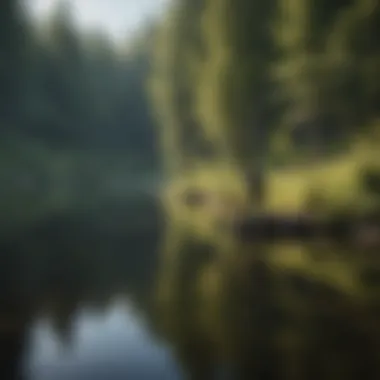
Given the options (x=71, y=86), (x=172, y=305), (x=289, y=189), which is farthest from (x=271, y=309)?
(x=71, y=86)

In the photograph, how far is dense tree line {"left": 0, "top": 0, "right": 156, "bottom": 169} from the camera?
1680 mm

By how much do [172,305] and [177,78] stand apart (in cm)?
64

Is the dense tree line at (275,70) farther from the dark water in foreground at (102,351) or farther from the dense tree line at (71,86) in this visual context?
the dark water in foreground at (102,351)

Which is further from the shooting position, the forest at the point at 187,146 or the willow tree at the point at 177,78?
the willow tree at the point at 177,78

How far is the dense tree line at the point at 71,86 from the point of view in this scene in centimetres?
168

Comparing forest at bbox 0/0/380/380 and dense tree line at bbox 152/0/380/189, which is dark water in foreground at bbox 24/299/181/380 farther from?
dense tree line at bbox 152/0/380/189

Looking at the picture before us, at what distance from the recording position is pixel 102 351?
141 cm

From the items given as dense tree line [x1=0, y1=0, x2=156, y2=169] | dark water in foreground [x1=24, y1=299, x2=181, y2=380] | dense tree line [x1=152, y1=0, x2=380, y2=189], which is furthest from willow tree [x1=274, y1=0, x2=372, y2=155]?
dark water in foreground [x1=24, y1=299, x2=181, y2=380]

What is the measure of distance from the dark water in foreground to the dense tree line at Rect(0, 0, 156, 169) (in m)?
0.47

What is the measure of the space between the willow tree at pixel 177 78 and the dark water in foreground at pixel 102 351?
0.45 metres

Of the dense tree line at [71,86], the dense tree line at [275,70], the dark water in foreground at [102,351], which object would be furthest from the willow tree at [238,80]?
the dark water in foreground at [102,351]

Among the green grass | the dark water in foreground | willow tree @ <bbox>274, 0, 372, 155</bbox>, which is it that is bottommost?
the dark water in foreground

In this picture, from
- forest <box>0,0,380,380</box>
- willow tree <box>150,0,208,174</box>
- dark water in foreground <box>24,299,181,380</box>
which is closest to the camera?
dark water in foreground <box>24,299,181,380</box>

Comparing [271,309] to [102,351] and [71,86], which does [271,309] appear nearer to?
[102,351]
